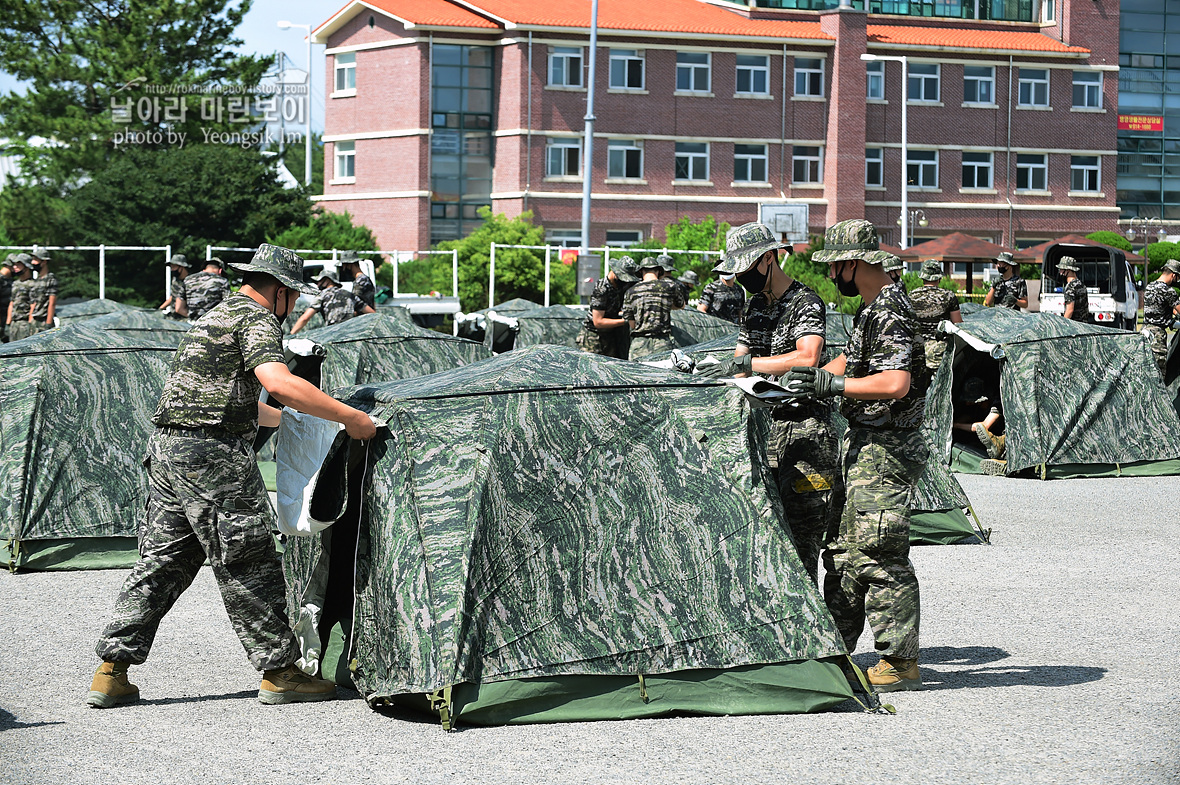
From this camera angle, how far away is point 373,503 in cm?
595

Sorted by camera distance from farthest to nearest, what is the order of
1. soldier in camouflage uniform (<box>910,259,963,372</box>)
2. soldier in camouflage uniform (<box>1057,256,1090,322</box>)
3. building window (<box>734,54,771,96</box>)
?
building window (<box>734,54,771,96</box>) → soldier in camouflage uniform (<box>1057,256,1090,322</box>) → soldier in camouflage uniform (<box>910,259,963,372</box>)

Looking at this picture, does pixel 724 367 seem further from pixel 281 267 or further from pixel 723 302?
pixel 723 302

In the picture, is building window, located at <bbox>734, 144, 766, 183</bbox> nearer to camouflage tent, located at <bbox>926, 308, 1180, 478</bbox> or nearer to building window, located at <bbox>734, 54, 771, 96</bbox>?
building window, located at <bbox>734, 54, 771, 96</bbox>

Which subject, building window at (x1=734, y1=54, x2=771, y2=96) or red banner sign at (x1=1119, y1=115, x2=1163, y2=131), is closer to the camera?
building window at (x1=734, y1=54, x2=771, y2=96)

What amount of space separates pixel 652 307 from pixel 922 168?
40006mm

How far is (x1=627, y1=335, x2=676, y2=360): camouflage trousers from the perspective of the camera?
535 inches

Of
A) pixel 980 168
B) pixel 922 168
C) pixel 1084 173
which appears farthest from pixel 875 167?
pixel 1084 173

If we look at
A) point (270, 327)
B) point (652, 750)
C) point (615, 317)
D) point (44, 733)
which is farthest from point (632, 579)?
point (615, 317)

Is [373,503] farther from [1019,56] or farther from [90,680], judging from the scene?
[1019,56]

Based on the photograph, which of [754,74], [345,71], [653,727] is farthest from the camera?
[345,71]

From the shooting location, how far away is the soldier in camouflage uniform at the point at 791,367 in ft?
21.2

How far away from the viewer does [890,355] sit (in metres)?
6.20

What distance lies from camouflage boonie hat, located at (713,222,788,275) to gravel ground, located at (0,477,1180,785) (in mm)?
2059

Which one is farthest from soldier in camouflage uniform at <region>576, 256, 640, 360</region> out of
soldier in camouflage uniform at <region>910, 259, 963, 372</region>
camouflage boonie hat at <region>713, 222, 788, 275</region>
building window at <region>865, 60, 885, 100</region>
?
building window at <region>865, 60, 885, 100</region>
